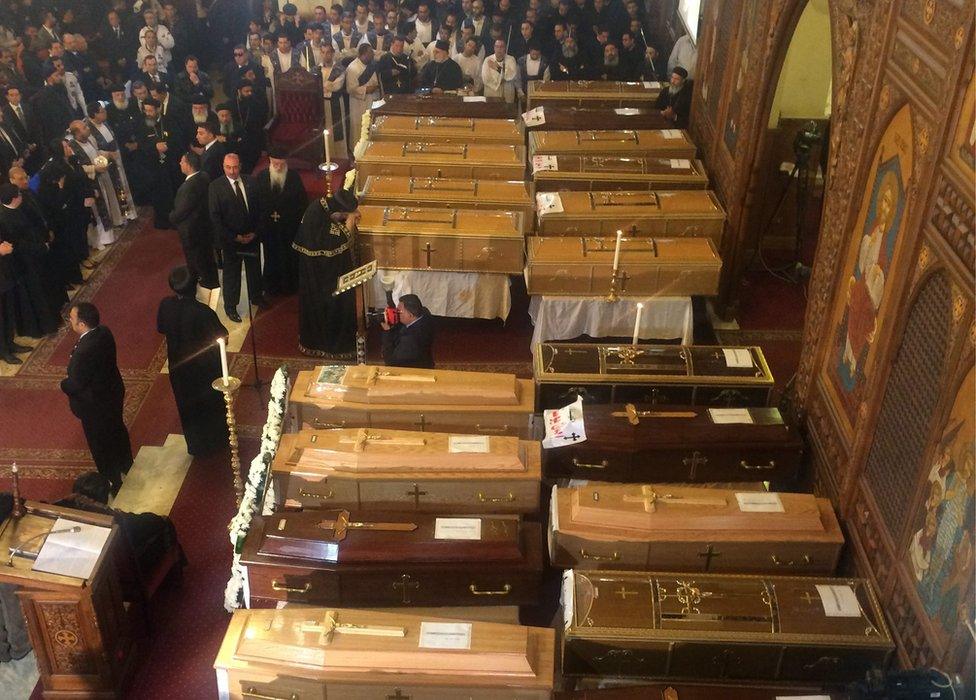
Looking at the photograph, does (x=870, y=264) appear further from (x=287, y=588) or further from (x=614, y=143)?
(x=614, y=143)

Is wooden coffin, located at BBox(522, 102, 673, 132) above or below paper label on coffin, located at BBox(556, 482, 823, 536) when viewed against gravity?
above

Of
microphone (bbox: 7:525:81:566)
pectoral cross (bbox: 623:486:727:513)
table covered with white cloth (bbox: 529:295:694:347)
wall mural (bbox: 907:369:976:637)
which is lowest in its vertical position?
table covered with white cloth (bbox: 529:295:694:347)

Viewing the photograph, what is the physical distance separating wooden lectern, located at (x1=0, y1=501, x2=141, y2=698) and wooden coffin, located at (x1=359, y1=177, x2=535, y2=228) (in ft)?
13.9

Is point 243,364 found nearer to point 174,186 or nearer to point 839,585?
point 174,186

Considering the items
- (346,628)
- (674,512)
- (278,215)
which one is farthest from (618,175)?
(346,628)

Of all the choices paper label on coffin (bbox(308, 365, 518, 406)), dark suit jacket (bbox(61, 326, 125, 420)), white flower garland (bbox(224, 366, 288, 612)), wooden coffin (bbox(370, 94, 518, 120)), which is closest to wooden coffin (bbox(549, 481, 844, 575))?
paper label on coffin (bbox(308, 365, 518, 406))

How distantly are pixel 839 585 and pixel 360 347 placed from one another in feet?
13.6

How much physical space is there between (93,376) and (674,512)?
367 centimetres

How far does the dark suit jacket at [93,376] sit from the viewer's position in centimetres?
590

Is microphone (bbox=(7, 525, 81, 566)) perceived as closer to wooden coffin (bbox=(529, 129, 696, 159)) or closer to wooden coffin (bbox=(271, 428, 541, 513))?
wooden coffin (bbox=(271, 428, 541, 513))

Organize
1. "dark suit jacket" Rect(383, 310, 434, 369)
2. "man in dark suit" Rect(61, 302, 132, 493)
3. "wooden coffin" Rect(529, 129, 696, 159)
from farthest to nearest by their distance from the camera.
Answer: "wooden coffin" Rect(529, 129, 696, 159), "dark suit jacket" Rect(383, 310, 434, 369), "man in dark suit" Rect(61, 302, 132, 493)

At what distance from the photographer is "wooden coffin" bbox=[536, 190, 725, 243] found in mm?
8031

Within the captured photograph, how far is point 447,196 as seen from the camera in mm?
8375

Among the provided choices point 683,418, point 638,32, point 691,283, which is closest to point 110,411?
point 683,418
